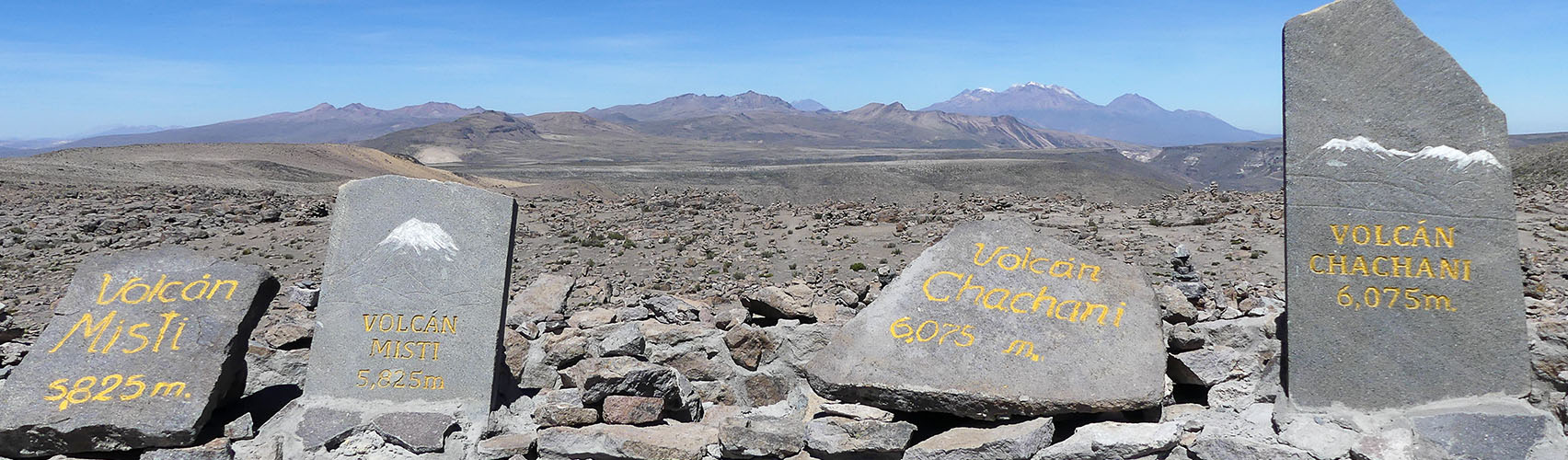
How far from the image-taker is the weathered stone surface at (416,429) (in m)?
5.42

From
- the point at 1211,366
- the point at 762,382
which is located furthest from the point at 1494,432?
the point at 762,382

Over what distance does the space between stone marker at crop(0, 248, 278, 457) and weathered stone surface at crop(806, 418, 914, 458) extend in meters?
3.37

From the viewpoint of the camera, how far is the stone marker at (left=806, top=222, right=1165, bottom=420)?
475cm

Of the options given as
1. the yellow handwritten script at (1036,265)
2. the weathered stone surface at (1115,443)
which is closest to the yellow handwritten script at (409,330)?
the yellow handwritten script at (1036,265)

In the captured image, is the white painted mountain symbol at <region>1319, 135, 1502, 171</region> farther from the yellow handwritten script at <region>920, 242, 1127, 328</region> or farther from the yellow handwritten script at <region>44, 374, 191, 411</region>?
the yellow handwritten script at <region>44, 374, 191, 411</region>

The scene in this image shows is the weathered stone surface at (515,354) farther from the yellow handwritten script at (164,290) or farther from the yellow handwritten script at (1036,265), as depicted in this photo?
the yellow handwritten script at (1036,265)

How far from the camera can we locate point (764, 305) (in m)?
6.90

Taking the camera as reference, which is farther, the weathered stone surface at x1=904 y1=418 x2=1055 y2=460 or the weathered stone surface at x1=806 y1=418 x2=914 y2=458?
the weathered stone surface at x1=806 y1=418 x2=914 y2=458

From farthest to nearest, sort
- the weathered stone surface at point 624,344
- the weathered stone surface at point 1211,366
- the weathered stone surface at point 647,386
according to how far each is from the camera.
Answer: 1. the weathered stone surface at point 624,344
2. the weathered stone surface at point 647,386
3. the weathered stone surface at point 1211,366

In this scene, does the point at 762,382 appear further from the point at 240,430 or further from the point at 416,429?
the point at 240,430

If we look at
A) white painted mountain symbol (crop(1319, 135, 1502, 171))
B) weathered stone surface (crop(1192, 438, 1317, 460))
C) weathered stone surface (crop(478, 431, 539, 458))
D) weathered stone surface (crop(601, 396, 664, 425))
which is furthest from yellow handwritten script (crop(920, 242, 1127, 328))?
weathered stone surface (crop(478, 431, 539, 458))

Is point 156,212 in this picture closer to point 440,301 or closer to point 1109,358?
point 440,301

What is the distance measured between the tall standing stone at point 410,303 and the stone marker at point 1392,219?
441cm

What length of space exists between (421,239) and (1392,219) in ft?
17.2
